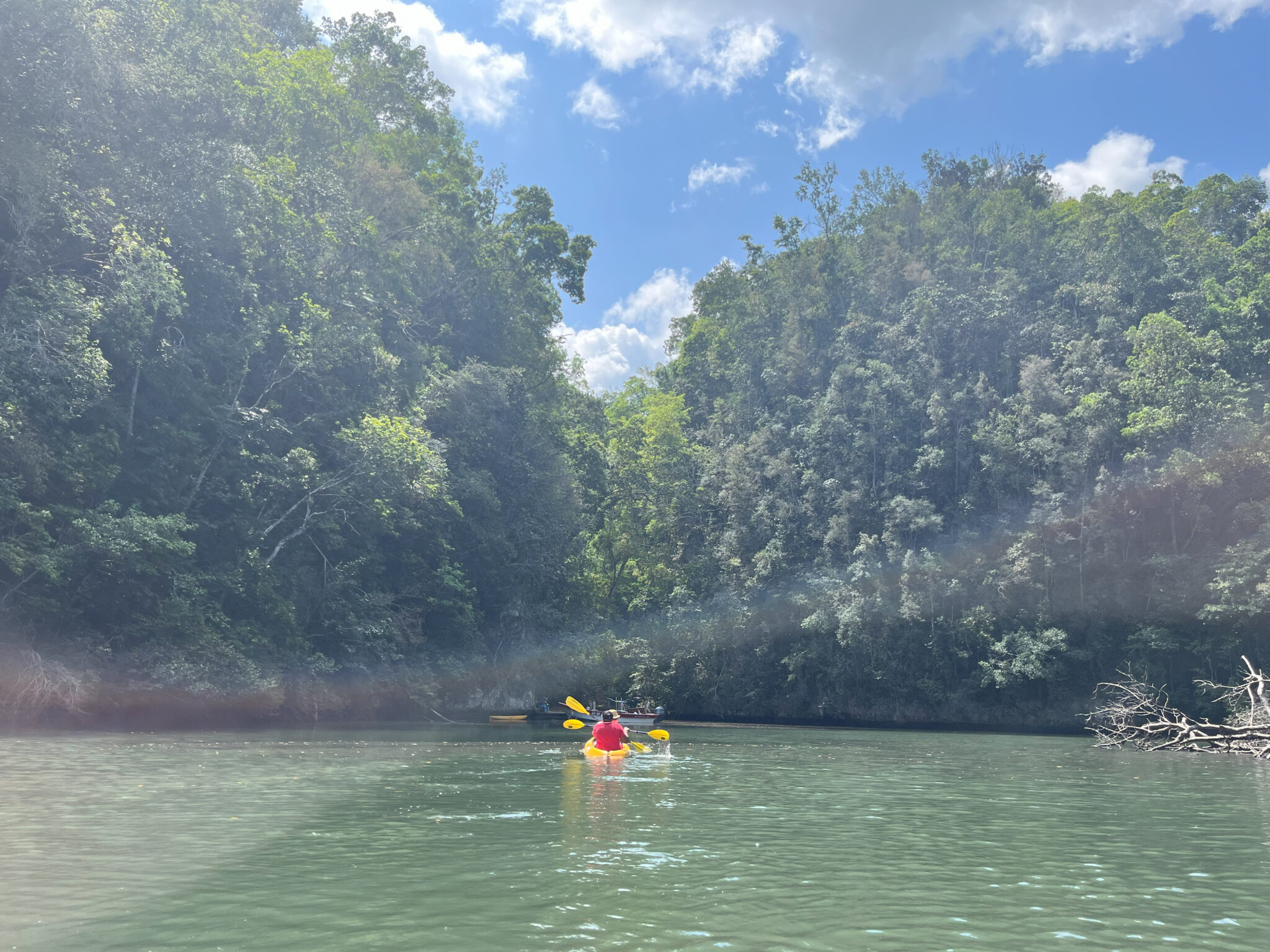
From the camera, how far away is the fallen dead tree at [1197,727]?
79.3 feet

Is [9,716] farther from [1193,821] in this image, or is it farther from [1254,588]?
[1254,588]

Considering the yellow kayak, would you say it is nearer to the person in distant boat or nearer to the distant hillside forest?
the person in distant boat

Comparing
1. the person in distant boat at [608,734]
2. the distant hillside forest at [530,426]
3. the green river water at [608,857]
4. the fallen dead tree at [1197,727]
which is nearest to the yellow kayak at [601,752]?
the person in distant boat at [608,734]

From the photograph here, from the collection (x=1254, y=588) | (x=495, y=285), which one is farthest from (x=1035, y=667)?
(x=495, y=285)

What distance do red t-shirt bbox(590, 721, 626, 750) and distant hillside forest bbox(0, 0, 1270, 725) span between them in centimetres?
1195

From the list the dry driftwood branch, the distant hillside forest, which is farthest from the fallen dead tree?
the dry driftwood branch

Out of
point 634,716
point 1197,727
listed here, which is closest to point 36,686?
point 634,716

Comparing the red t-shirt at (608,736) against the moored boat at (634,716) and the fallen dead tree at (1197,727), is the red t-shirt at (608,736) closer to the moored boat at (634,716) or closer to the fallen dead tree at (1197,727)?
the moored boat at (634,716)

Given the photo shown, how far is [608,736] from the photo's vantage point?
2058cm

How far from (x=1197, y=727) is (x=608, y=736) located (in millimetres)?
16415

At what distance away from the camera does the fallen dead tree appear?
79.3 feet

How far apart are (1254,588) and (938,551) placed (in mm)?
11469

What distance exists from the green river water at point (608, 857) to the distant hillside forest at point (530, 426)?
11.4m

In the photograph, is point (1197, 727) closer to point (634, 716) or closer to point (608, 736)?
point (608, 736)
